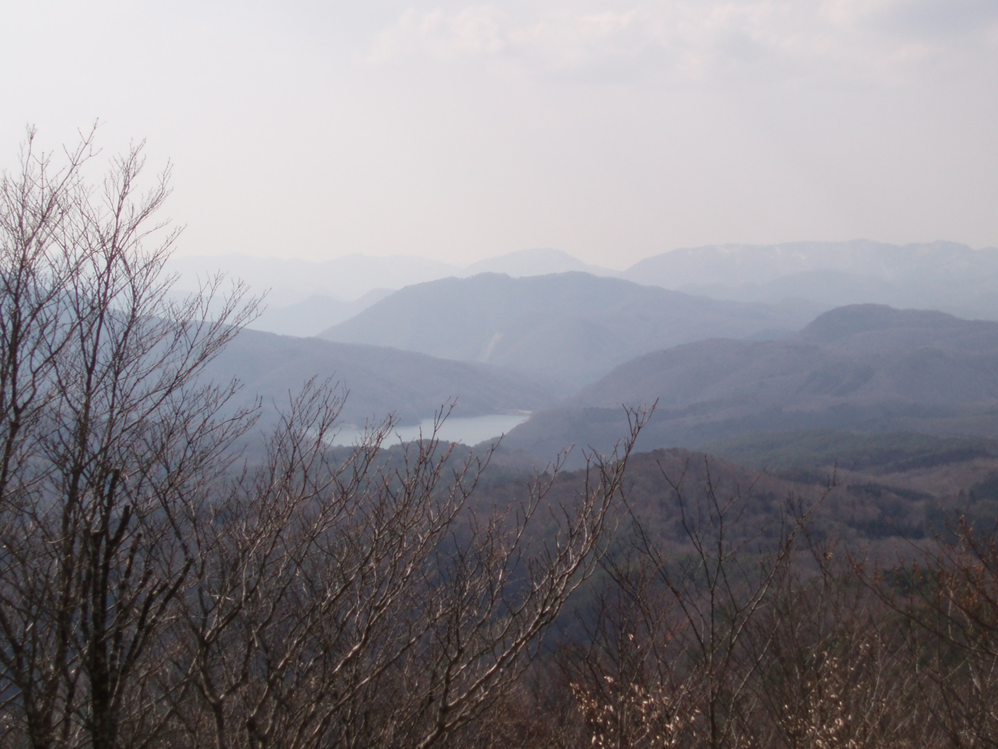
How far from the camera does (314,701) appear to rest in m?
5.24

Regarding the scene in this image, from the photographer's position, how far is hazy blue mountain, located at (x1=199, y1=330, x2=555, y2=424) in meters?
127

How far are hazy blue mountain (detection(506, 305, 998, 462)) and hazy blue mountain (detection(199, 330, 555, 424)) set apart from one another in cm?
1792

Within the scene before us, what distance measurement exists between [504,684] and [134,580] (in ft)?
10.5

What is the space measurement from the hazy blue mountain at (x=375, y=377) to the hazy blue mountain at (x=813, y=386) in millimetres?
17919

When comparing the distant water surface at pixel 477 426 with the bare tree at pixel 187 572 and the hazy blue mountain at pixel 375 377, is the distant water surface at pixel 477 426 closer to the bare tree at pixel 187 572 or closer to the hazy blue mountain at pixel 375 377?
the hazy blue mountain at pixel 375 377

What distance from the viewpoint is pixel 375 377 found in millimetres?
142750

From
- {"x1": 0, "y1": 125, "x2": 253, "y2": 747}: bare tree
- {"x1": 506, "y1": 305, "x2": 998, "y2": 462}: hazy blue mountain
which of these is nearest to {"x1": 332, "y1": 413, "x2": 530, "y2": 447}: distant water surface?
{"x1": 506, "y1": 305, "x2": 998, "y2": 462}: hazy blue mountain

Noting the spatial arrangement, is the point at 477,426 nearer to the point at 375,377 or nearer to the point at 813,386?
the point at 375,377

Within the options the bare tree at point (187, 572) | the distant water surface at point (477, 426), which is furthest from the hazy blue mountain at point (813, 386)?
the bare tree at point (187, 572)

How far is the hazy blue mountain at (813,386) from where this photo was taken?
112 m

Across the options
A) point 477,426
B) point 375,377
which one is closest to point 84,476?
point 477,426

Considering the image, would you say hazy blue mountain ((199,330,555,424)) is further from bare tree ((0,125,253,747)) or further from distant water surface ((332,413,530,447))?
bare tree ((0,125,253,747))

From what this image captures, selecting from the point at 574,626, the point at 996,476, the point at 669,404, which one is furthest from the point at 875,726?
the point at 669,404

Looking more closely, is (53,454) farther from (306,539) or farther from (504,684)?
(504,684)
